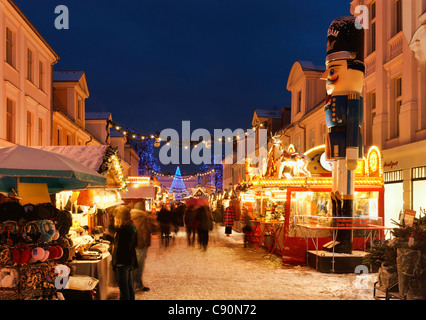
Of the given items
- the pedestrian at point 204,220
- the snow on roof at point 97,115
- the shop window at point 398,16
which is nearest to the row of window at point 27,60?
the pedestrian at point 204,220

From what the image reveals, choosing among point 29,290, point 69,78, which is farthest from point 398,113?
point 69,78

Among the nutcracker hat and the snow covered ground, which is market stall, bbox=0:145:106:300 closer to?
the snow covered ground

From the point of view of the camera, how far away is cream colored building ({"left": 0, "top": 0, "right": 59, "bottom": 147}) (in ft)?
48.4

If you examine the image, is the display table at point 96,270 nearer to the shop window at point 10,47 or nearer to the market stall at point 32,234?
the market stall at point 32,234

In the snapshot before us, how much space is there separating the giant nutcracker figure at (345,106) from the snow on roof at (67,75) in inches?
652

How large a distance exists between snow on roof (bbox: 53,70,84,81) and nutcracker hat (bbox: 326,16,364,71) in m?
16.5

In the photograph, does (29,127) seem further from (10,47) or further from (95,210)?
(95,210)

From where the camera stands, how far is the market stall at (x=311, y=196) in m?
14.1

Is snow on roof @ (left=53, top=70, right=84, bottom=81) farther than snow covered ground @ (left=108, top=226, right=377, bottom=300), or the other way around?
snow on roof @ (left=53, top=70, right=84, bottom=81)

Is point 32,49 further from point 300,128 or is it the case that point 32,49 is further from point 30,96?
point 300,128

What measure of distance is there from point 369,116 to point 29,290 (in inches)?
613

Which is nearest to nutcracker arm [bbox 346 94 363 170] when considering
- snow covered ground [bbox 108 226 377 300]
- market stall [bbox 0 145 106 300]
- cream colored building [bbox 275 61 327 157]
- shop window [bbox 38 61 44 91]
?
snow covered ground [bbox 108 226 377 300]

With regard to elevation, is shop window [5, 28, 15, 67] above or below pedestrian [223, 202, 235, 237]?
above

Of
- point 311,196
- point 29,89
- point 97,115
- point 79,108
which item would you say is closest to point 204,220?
point 311,196
